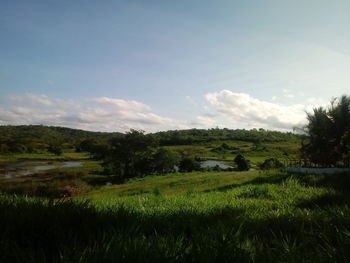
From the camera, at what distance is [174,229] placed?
3.20 meters

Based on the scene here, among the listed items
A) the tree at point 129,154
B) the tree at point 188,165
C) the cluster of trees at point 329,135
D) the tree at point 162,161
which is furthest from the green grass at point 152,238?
the tree at point 188,165

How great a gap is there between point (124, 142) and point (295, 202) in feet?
143

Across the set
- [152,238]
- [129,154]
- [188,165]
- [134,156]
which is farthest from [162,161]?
[152,238]

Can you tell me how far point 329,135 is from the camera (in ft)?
80.8

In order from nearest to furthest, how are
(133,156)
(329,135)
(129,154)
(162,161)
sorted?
(329,135), (129,154), (133,156), (162,161)

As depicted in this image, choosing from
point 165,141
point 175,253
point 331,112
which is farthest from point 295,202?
point 165,141

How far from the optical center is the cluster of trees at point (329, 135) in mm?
23516

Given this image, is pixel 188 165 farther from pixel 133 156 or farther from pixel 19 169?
pixel 19 169

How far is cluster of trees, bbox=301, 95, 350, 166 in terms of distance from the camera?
23.5 metres

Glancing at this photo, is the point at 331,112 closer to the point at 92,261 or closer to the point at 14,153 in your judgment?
the point at 92,261

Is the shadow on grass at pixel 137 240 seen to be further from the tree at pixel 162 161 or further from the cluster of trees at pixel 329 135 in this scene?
the tree at pixel 162 161

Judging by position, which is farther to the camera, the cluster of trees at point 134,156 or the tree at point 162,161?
the tree at point 162,161

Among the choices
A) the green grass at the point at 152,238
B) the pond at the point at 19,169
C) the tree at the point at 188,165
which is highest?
the green grass at the point at 152,238

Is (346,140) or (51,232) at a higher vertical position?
(346,140)
